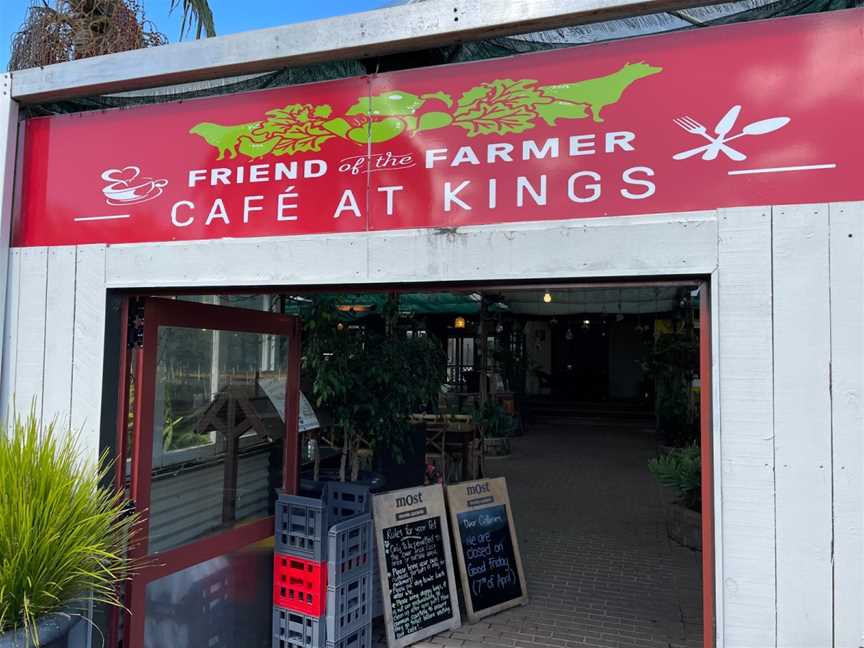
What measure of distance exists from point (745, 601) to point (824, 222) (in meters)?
1.29

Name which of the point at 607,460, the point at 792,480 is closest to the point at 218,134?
the point at 792,480

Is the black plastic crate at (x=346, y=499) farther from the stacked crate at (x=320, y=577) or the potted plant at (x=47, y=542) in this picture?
the potted plant at (x=47, y=542)

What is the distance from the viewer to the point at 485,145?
2.47 meters

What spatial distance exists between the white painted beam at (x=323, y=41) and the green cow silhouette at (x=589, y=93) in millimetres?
224

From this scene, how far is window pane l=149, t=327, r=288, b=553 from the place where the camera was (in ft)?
10.7

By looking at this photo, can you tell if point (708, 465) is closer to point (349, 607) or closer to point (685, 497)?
point (349, 607)

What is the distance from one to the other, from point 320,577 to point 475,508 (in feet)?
4.76

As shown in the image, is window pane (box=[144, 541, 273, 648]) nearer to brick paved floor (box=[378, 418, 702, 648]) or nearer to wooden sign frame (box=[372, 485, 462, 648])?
wooden sign frame (box=[372, 485, 462, 648])

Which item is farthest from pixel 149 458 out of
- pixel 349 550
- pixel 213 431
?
pixel 349 550

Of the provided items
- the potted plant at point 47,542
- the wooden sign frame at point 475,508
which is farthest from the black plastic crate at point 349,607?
the potted plant at point 47,542

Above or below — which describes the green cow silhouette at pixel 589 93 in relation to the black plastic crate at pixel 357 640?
above

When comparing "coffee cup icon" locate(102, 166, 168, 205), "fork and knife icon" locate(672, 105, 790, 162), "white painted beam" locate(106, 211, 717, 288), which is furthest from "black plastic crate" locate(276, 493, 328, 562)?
"fork and knife icon" locate(672, 105, 790, 162)

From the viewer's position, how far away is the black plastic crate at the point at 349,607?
3.45m

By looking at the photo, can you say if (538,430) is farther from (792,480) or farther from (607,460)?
(792,480)
